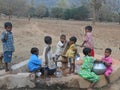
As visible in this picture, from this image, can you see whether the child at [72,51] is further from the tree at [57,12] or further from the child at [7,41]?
the tree at [57,12]

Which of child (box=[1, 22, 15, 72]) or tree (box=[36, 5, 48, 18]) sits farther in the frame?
tree (box=[36, 5, 48, 18])

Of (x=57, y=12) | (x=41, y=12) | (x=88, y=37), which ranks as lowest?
(x=41, y=12)

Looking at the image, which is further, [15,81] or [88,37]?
[88,37]

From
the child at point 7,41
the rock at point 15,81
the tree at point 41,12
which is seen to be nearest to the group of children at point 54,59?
the child at point 7,41

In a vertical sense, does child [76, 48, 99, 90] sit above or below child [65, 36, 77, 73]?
below

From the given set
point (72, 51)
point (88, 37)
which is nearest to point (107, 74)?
point (72, 51)

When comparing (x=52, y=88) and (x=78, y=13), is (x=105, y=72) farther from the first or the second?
(x=78, y=13)

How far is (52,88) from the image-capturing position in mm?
8062

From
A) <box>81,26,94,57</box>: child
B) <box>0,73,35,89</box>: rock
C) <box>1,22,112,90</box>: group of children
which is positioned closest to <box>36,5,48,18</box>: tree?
<box>81,26,94,57</box>: child

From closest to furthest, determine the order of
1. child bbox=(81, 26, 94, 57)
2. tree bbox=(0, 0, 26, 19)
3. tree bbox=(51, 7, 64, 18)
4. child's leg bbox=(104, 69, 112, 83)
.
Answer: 1. child's leg bbox=(104, 69, 112, 83)
2. child bbox=(81, 26, 94, 57)
3. tree bbox=(0, 0, 26, 19)
4. tree bbox=(51, 7, 64, 18)

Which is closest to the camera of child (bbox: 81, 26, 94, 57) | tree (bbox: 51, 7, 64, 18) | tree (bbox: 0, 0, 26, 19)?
child (bbox: 81, 26, 94, 57)

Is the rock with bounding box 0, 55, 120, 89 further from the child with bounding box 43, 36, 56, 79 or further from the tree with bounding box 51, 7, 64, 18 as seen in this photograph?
the tree with bounding box 51, 7, 64, 18

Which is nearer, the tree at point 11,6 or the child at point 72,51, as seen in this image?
the child at point 72,51

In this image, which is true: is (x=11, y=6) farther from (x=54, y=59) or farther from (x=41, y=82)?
(x=41, y=82)
